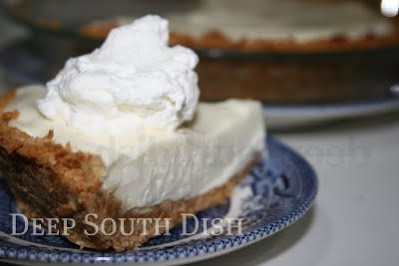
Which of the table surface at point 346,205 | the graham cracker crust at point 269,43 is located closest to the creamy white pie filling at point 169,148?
the table surface at point 346,205

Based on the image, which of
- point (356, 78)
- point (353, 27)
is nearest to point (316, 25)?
point (353, 27)

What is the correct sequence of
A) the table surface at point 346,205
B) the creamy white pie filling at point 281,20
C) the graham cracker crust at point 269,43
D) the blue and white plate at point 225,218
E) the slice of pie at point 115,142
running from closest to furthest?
1. the blue and white plate at point 225,218
2. the slice of pie at point 115,142
3. the table surface at point 346,205
4. the graham cracker crust at point 269,43
5. the creamy white pie filling at point 281,20

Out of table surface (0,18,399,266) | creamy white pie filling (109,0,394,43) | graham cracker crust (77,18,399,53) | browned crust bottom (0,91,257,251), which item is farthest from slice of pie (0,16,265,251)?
creamy white pie filling (109,0,394,43)

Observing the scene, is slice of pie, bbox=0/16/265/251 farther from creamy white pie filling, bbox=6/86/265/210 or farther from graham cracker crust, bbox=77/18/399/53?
graham cracker crust, bbox=77/18/399/53

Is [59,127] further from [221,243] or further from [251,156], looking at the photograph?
[251,156]

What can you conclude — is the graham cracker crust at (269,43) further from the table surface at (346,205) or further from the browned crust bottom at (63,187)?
the browned crust bottom at (63,187)

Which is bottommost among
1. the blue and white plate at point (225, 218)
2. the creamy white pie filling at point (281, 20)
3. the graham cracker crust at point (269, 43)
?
the blue and white plate at point (225, 218)
